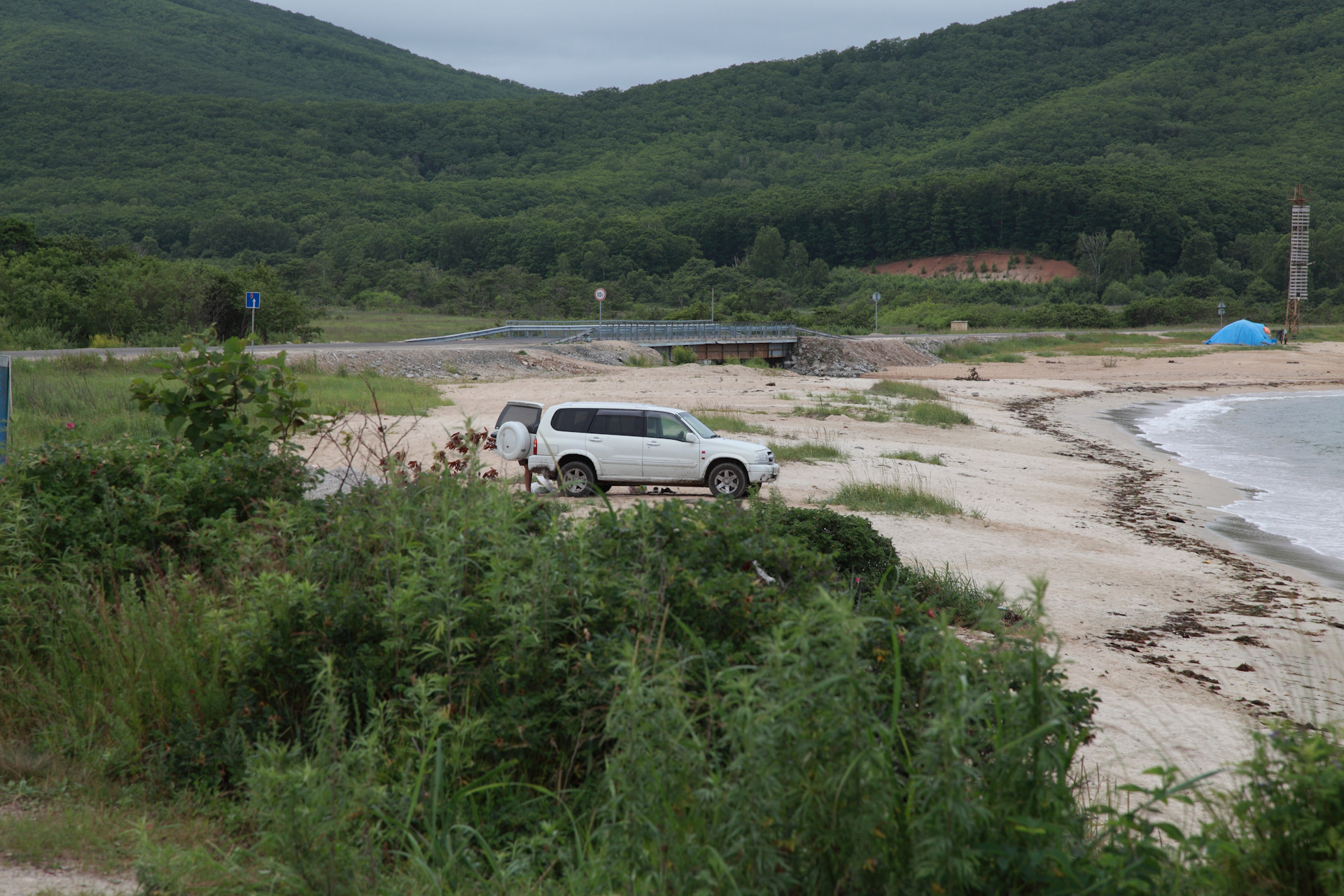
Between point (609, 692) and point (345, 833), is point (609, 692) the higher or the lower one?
the higher one

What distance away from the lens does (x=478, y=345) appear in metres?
45.1

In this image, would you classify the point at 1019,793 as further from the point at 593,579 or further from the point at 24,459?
the point at 24,459

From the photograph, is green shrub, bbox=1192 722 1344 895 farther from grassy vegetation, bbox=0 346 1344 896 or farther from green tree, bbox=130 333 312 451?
green tree, bbox=130 333 312 451

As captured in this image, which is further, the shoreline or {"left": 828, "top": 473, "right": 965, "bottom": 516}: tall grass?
{"left": 828, "top": 473, "right": 965, "bottom": 516}: tall grass

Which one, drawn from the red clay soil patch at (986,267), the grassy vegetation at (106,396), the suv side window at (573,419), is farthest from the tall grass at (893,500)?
the red clay soil patch at (986,267)

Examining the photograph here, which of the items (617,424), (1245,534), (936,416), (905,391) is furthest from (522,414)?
(905,391)

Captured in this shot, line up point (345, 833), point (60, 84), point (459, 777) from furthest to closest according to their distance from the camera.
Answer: point (60, 84) < point (459, 777) < point (345, 833)

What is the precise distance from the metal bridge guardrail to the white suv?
111ft

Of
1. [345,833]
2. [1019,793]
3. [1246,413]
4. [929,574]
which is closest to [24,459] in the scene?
[345,833]

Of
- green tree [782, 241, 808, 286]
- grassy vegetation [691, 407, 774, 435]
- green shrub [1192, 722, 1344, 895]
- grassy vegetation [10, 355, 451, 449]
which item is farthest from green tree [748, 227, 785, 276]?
green shrub [1192, 722, 1344, 895]

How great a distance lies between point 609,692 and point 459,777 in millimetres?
682

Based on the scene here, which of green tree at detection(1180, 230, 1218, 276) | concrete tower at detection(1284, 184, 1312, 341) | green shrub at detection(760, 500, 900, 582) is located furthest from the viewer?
green tree at detection(1180, 230, 1218, 276)

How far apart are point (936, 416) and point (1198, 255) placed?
121 metres

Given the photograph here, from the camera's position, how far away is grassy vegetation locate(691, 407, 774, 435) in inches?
894
